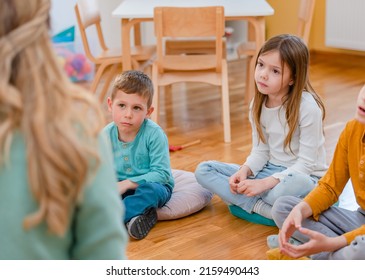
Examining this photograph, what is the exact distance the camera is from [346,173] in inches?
72.3

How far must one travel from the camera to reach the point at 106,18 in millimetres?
5219

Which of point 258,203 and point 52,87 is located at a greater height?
point 52,87

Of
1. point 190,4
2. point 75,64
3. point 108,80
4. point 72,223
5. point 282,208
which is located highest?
point 72,223

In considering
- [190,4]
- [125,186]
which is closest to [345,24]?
[190,4]

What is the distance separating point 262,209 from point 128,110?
1.84 ft

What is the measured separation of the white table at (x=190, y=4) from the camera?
336cm

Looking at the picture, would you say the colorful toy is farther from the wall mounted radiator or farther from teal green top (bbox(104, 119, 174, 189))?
teal green top (bbox(104, 119, 174, 189))

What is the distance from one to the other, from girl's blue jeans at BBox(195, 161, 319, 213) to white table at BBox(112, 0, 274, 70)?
1.21 meters

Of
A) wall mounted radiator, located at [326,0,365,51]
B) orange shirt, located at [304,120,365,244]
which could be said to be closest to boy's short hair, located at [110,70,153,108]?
orange shirt, located at [304,120,365,244]

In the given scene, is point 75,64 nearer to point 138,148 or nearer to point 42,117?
point 138,148
